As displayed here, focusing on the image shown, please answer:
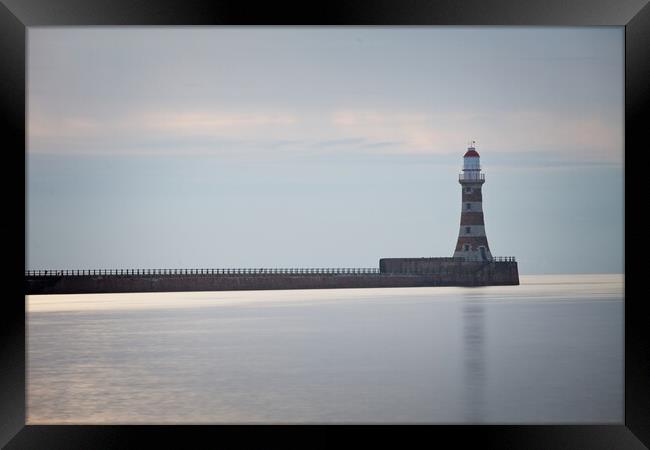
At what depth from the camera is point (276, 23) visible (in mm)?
4750

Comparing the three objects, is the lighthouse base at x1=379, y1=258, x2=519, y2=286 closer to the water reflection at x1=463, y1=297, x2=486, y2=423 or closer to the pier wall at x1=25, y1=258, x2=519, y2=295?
the pier wall at x1=25, y1=258, x2=519, y2=295

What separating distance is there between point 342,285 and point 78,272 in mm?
10123

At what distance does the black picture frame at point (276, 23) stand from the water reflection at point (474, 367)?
74.0 inches

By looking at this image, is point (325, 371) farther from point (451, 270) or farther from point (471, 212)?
point (451, 270)

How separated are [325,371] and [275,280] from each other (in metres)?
28.1

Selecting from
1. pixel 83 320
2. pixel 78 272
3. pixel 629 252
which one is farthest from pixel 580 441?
pixel 78 272

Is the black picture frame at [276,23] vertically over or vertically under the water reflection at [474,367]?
over

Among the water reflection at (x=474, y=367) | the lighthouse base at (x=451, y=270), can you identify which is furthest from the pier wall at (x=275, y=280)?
the water reflection at (x=474, y=367)

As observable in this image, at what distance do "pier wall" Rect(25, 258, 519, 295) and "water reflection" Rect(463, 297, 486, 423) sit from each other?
16.0 m

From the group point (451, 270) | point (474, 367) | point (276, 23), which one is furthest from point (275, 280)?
point (276, 23)

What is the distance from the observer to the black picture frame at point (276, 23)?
4.66m

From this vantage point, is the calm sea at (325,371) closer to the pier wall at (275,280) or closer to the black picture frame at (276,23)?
the black picture frame at (276,23)

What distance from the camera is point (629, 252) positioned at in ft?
15.8

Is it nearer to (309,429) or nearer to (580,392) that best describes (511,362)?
(580,392)
